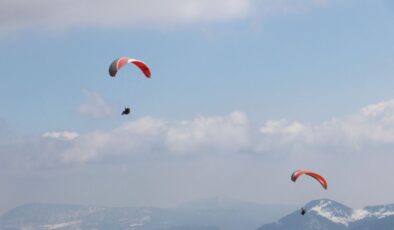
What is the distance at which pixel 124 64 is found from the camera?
260 ft

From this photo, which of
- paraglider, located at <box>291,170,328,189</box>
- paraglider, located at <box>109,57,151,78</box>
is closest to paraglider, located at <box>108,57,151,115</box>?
paraglider, located at <box>109,57,151,78</box>

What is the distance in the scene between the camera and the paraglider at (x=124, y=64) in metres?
77.0

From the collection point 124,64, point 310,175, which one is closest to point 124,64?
point 124,64

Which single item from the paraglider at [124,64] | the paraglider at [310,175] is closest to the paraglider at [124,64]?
the paraglider at [124,64]

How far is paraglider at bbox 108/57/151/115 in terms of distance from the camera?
253 ft

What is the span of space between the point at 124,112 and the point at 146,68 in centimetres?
920

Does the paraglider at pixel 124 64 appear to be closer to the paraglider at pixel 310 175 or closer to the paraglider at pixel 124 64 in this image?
the paraglider at pixel 124 64

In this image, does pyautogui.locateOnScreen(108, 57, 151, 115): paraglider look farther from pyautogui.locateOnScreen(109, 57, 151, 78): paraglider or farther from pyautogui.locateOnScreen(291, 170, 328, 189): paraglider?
pyautogui.locateOnScreen(291, 170, 328, 189): paraglider

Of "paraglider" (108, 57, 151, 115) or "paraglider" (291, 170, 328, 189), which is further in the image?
"paraglider" (291, 170, 328, 189)

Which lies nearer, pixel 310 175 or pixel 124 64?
pixel 124 64

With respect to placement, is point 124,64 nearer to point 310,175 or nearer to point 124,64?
point 124,64

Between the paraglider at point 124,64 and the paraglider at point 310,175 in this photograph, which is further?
the paraglider at point 310,175

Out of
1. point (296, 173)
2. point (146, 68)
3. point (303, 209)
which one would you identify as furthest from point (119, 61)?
point (303, 209)

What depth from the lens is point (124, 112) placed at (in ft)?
253
